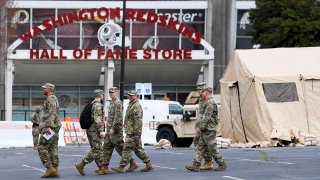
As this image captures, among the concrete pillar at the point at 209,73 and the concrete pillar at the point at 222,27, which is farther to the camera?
the concrete pillar at the point at 222,27

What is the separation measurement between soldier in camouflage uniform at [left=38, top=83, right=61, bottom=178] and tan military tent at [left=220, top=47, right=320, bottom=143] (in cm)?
1392

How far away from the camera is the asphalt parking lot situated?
18.2m

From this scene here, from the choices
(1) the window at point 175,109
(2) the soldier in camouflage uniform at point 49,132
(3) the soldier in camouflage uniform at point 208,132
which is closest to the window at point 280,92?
(1) the window at point 175,109

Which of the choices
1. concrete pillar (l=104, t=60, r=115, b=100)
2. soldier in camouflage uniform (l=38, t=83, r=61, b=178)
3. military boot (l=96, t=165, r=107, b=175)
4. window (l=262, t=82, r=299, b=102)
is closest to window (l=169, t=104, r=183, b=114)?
window (l=262, t=82, r=299, b=102)

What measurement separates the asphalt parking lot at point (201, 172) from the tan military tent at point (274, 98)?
191 inches

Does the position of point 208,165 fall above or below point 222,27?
below

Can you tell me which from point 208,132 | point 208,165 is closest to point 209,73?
point 208,165

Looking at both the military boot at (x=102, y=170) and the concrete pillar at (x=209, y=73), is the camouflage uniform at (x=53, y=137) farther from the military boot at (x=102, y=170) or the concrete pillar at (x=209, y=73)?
the concrete pillar at (x=209, y=73)

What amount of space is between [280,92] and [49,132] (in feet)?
49.0

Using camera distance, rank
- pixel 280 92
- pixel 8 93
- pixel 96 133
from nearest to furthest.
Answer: pixel 96 133 → pixel 280 92 → pixel 8 93

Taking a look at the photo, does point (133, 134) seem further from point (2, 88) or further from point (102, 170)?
point (2, 88)

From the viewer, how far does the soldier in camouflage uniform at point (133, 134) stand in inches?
753

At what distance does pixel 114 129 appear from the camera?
1919cm

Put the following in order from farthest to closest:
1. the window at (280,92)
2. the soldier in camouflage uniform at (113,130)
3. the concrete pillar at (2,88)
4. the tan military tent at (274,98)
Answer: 1. the concrete pillar at (2,88)
2. the window at (280,92)
3. the tan military tent at (274,98)
4. the soldier in camouflage uniform at (113,130)
